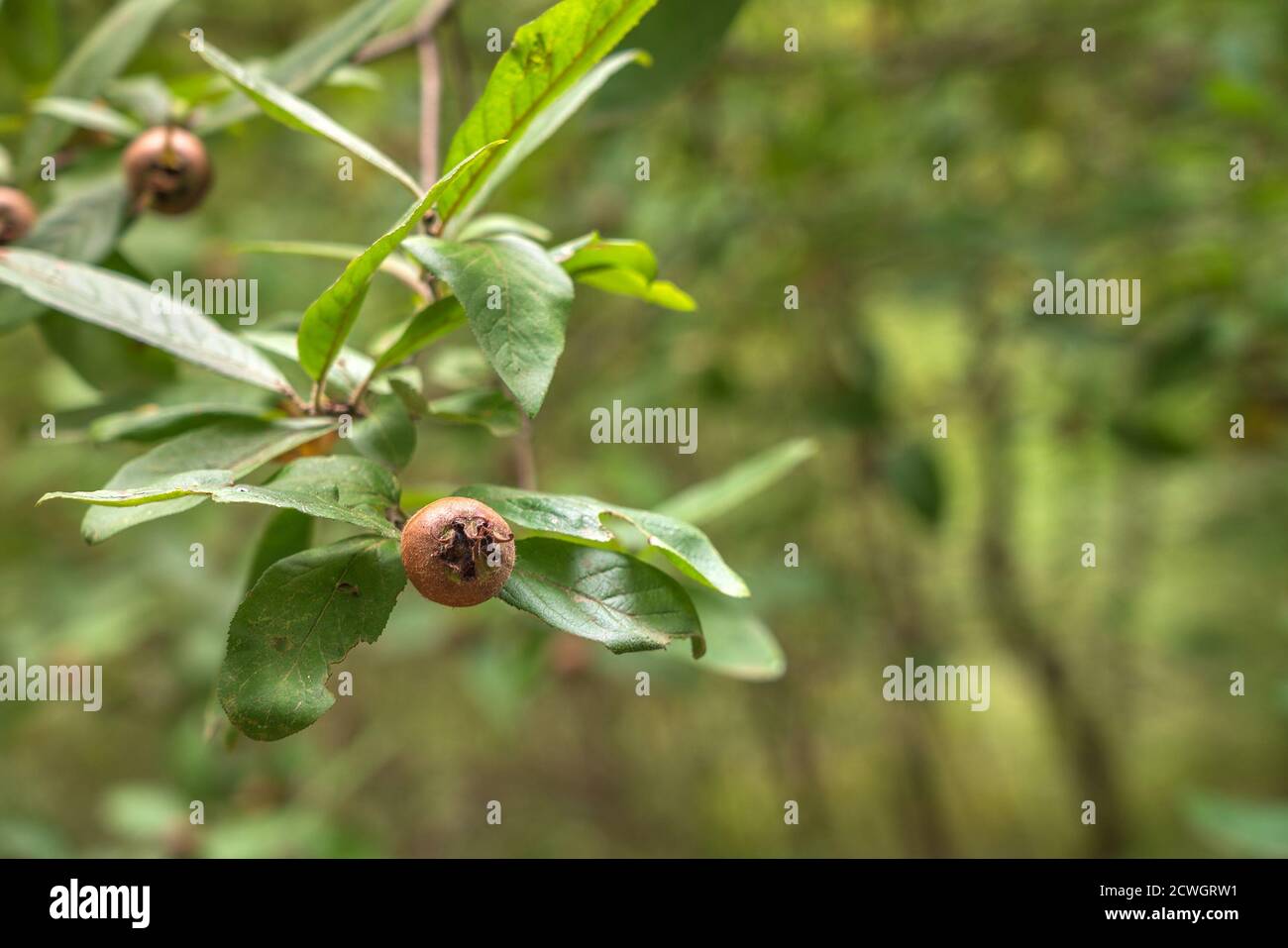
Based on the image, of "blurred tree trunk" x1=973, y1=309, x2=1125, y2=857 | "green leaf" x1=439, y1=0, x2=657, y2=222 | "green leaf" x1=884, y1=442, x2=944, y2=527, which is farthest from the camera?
"blurred tree trunk" x1=973, y1=309, x2=1125, y2=857

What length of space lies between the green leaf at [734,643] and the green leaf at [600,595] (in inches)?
11.8

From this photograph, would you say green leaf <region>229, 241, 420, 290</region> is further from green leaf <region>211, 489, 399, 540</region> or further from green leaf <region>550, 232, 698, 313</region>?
green leaf <region>211, 489, 399, 540</region>

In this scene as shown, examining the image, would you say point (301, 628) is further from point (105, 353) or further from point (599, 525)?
point (105, 353)

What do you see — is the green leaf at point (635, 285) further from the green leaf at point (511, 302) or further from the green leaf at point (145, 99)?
the green leaf at point (145, 99)

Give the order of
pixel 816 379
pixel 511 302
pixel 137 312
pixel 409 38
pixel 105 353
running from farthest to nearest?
1. pixel 816 379
2. pixel 409 38
3. pixel 105 353
4. pixel 137 312
5. pixel 511 302

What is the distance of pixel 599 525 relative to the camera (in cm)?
59

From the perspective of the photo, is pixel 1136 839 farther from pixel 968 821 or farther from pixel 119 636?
pixel 119 636

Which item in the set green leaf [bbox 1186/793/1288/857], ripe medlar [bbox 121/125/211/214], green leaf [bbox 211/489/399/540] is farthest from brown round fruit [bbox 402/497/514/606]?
green leaf [bbox 1186/793/1288/857]

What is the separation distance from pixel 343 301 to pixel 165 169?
35 cm

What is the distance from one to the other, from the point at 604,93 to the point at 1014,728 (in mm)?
3655

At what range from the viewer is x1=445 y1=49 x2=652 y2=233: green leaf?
2.27 ft

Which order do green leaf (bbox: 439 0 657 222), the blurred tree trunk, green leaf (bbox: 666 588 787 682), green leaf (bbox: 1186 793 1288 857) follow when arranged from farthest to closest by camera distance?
1. the blurred tree trunk
2. green leaf (bbox: 1186 793 1288 857)
3. green leaf (bbox: 666 588 787 682)
4. green leaf (bbox: 439 0 657 222)

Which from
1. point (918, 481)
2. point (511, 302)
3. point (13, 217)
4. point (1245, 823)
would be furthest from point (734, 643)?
point (1245, 823)
